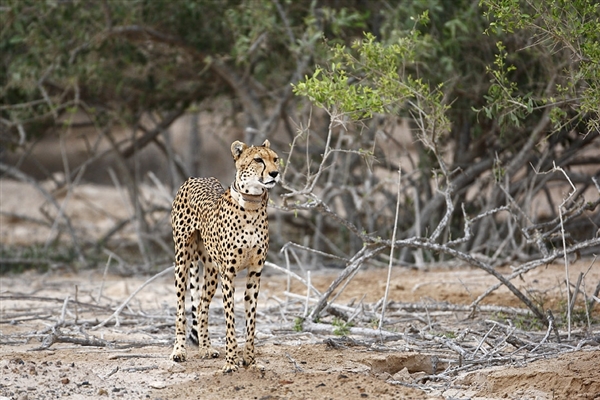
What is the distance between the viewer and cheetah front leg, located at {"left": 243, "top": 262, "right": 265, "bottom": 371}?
5.12 meters

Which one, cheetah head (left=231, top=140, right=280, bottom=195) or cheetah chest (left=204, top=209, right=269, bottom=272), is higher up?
cheetah head (left=231, top=140, right=280, bottom=195)

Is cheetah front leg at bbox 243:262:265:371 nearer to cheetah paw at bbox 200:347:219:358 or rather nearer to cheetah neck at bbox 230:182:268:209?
cheetah neck at bbox 230:182:268:209

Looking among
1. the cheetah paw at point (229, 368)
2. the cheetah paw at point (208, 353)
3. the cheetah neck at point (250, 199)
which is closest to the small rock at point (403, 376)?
the cheetah paw at point (229, 368)

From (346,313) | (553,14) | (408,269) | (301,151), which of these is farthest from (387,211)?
(553,14)

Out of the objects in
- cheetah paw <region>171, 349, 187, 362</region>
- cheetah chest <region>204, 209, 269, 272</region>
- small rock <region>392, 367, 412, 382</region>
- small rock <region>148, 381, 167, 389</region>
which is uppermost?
cheetah chest <region>204, 209, 269, 272</region>

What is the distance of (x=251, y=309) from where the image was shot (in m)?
5.15

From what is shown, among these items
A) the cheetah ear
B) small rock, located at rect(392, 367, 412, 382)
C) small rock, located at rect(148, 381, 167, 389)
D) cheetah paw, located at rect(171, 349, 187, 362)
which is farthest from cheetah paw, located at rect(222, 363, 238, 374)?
the cheetah ear

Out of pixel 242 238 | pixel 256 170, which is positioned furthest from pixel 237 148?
pixel 242 238

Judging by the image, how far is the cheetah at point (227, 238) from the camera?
492cm

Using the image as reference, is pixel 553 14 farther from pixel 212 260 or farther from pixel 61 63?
pixel 61 63

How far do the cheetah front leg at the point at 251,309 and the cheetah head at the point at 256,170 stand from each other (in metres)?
0.51

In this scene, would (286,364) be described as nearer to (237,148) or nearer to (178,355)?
(178,355)

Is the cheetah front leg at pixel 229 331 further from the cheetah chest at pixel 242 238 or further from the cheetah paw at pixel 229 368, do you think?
the cheetah chest at pixel 242 238

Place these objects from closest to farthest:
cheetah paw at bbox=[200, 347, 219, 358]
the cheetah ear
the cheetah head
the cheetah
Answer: the cheetah head < the cheetah < the cheetah ear < cheetah paw at bbox=[200, 347, 219, 358]
